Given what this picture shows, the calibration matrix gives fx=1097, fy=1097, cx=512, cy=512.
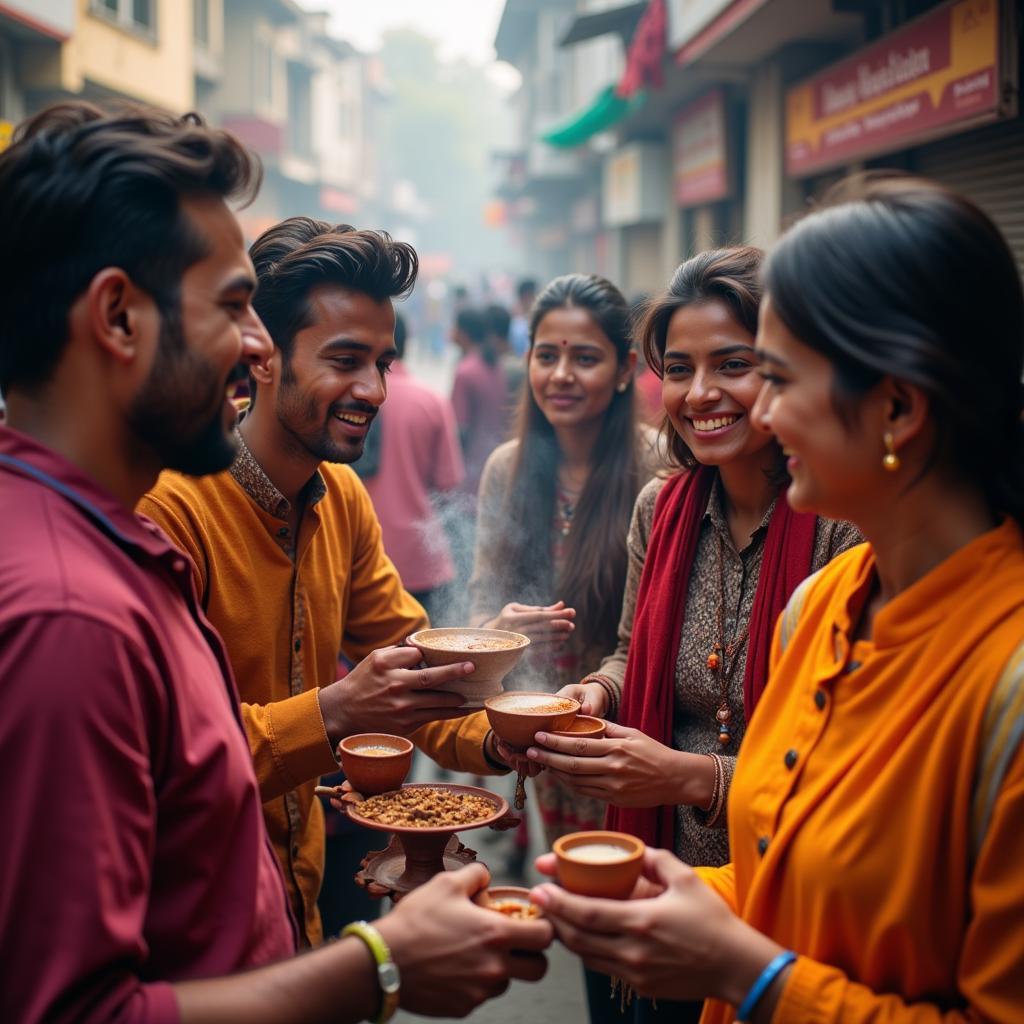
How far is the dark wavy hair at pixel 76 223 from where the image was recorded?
159cm

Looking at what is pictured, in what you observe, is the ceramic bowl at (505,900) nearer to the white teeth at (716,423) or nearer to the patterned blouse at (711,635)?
the patterned blouse at (711,635)

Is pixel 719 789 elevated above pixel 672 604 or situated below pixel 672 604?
below

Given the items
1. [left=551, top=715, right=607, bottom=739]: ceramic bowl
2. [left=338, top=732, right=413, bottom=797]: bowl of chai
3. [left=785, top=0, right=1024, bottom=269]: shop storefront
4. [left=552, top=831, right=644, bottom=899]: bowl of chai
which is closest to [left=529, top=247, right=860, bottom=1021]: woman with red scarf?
[left=551, top=715, right=607, bottom=739]: ceramic bowl

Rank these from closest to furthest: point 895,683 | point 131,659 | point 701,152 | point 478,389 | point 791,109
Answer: point 131,659 → point 895,683 → point 478,389 → point 791,109 → point 701,152

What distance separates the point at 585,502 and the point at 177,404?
2.71 metres

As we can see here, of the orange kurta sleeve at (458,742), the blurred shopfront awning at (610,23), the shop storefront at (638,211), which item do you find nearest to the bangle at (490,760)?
the orange kurta sleeve at (458,742)

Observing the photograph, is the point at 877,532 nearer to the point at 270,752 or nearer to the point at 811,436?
the point at 811,436

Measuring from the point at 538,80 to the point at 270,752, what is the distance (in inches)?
1222

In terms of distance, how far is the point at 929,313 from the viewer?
1611mm

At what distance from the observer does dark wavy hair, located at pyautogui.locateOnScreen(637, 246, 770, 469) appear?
292cm

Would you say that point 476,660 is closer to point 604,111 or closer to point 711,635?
point 711,635

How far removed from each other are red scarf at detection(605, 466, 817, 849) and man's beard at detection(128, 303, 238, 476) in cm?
153

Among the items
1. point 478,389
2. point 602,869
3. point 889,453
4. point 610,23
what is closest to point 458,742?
point 602,869

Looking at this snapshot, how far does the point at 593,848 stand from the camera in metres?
1.92
